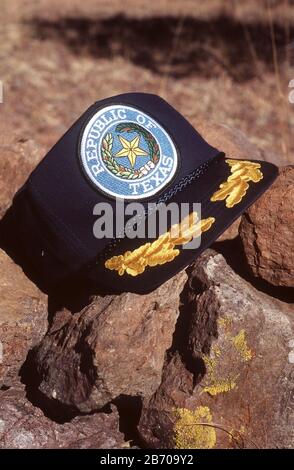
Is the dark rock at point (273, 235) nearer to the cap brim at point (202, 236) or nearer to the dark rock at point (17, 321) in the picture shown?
Answer: the cap brim at point (202, 236)

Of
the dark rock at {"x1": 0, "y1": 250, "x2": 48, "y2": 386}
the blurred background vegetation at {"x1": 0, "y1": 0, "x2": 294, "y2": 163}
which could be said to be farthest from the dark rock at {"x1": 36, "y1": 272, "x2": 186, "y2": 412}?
the blurred background vegetation at {"x1": 0, "y1": 0, "x2": 294, "y2": 163}

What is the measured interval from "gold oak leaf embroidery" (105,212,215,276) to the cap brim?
1 centimetres

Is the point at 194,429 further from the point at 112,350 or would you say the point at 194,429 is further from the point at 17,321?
the point at 17,321

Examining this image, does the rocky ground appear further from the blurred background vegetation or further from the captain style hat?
the blurred background vegetation

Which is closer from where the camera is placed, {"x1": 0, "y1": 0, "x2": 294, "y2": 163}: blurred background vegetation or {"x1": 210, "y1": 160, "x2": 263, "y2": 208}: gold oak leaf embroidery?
{"x1": 210, "y1": 160, "x2": 263, "y2": 208}: gold oak leaf embroidery

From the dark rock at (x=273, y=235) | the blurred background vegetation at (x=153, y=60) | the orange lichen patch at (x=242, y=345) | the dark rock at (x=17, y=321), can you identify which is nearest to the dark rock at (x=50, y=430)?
the dark rock at (x=17, y=321)

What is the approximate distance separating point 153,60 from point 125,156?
3.39m

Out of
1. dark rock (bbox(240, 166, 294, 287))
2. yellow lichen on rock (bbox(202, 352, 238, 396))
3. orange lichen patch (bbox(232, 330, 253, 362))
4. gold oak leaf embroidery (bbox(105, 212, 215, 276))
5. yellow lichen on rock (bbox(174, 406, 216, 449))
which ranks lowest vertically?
yellow lichen on rock (bbox(174, 406, 216, 449))

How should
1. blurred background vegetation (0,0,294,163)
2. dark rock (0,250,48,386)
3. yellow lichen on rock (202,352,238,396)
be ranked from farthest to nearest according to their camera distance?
blurred background vegetation (0,0,294,163) → dark rock (0,250,48,386) → yellow lichen on rock (202,352,238,396)

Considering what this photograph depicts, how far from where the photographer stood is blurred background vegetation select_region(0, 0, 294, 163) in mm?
4133

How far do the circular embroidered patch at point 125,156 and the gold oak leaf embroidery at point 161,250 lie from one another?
Answer: 143mm

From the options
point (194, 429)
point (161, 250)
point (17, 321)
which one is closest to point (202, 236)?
point (161, 250)

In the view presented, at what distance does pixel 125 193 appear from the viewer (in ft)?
5.73

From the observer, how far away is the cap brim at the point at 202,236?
5.55 ft
